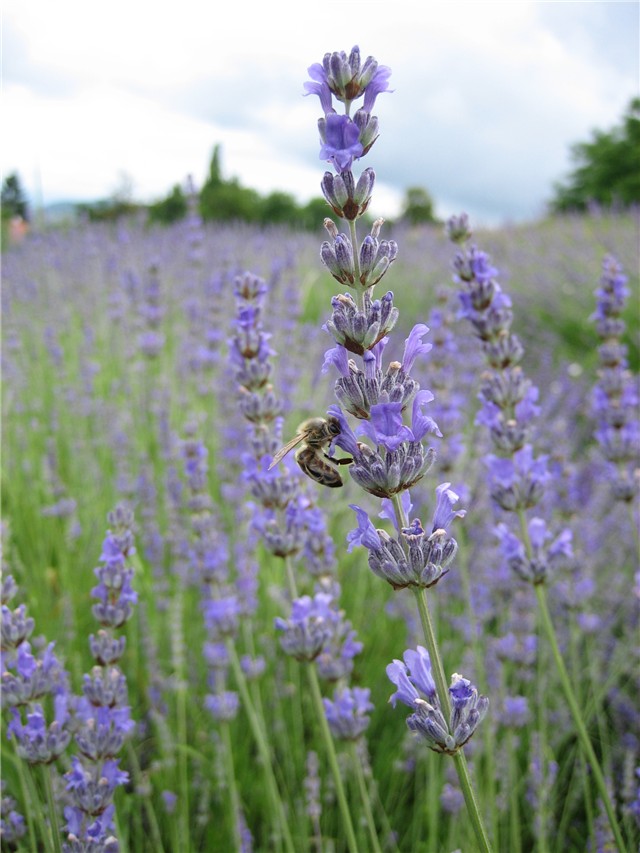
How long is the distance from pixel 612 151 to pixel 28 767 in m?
27.7

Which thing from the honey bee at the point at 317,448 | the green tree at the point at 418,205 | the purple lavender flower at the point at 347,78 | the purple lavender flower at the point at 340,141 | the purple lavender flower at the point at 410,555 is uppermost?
the green tree at the point at 418,205

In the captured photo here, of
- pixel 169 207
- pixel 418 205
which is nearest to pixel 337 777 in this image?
pixel 169 207

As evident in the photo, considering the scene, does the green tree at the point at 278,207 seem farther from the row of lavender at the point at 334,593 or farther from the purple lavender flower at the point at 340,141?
Answer: the purple lavender flower at the point at 340,141

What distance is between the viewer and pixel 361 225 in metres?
12.6

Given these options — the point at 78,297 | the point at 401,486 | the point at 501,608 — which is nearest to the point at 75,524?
the point at 501,608

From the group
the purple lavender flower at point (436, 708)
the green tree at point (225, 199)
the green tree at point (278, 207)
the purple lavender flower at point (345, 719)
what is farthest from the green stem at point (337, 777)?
the green tree at point (278, 207)

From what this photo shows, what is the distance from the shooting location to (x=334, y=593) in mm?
1883

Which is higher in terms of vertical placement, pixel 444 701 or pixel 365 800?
pixel 444 701

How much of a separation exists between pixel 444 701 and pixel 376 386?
43 centimetres

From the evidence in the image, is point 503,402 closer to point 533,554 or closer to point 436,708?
point 533,554

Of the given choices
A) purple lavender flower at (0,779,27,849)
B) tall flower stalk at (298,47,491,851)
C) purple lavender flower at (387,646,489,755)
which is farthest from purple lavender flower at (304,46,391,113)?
purple lavender flower at (0,779,27,849)

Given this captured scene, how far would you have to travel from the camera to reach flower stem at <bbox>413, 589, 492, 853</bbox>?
0.94 metres

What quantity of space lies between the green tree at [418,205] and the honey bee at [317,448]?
29.7 m

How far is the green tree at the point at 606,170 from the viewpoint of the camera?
856 inches
